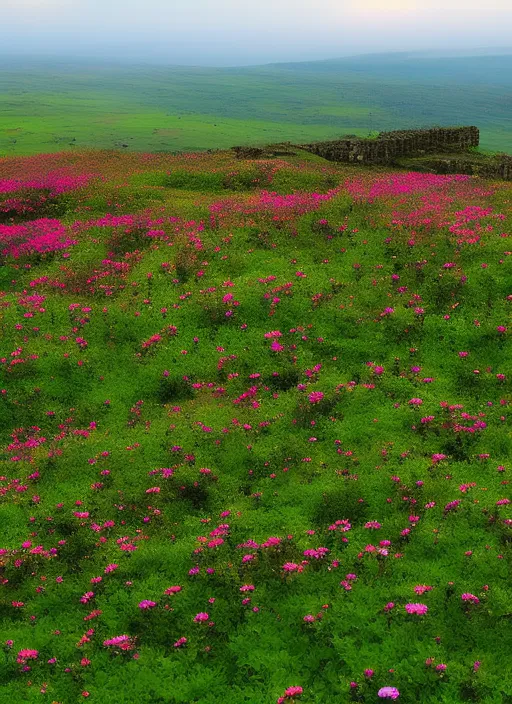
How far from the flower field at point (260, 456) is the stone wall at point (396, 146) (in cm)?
1798

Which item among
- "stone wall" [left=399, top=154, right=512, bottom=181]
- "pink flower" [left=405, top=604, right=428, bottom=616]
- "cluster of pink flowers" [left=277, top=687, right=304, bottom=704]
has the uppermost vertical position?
"stone wall" [left=399, top=154, right=512, bottom=181]

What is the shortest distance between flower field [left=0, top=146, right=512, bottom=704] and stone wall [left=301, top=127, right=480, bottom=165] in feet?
Answer: 59.0

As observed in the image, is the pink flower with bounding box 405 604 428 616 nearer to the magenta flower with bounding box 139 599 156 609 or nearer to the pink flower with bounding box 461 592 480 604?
the pink flower with bounding box 461 592 480 604

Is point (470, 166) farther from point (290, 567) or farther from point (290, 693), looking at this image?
point (290, 693)

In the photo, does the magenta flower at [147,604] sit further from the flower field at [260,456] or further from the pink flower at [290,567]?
the pink flower at [290,567]

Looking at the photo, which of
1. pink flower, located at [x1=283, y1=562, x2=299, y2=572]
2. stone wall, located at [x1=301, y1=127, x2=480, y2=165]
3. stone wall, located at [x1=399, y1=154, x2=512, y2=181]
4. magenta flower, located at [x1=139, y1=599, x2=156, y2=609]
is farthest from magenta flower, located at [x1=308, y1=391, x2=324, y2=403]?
stone wall, located at [x1=301, y1=127, x2=480, y2=165]

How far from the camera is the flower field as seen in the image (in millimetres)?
9703

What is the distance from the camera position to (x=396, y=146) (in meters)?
45.0

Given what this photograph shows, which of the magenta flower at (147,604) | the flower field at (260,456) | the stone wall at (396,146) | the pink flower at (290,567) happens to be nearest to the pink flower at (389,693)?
the flower field at (260,456)

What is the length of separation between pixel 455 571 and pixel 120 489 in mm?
8297

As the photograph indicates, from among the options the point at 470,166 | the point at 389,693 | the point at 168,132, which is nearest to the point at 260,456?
the point at 389,693

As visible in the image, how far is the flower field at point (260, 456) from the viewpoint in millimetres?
9703

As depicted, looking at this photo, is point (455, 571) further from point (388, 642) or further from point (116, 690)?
point (116, 690)

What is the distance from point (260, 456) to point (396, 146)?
38.5 metres
